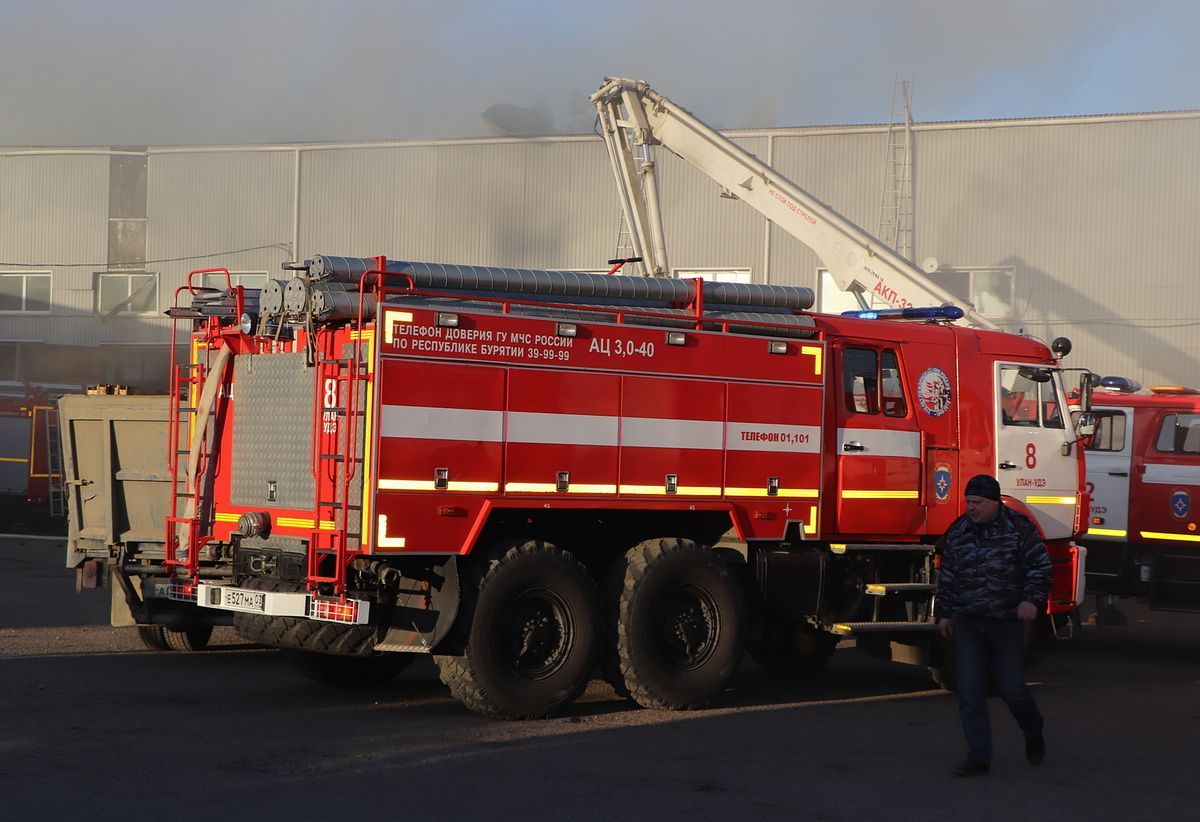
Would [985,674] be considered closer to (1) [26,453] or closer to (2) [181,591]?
(2) [181,591]

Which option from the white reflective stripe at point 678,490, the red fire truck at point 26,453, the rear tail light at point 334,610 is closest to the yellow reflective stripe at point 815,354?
the white reflective stripe at point 678,490

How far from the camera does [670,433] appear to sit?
9750 millimetres

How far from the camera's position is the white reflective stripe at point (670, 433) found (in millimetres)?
9570

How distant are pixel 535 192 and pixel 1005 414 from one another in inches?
1010

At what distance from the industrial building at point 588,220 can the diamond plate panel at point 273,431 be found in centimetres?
2036

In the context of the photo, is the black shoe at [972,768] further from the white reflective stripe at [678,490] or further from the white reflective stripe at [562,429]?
the white reflective stripe at [562,429]

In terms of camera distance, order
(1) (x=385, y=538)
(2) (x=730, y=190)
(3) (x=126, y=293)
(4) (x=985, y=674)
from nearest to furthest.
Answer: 1. (4) (x=985, y=674)
2. (1) (x=385, y=538)
3. (2) (x=730, y=190)
4. (3) (x=126, y=293)

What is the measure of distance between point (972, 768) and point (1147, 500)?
704 centimetres

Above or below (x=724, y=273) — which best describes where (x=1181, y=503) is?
below

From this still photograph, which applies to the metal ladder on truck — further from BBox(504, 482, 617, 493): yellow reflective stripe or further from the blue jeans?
the blue jeans

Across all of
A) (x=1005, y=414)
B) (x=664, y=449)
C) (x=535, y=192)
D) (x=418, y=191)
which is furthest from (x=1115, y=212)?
(x=664, y=449)

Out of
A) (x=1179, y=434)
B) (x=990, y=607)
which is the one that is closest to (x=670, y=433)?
(x=990, y=607)

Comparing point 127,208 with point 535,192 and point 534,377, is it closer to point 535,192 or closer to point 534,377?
point 535,192

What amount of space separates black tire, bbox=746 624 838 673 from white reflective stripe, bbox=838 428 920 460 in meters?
1.89
